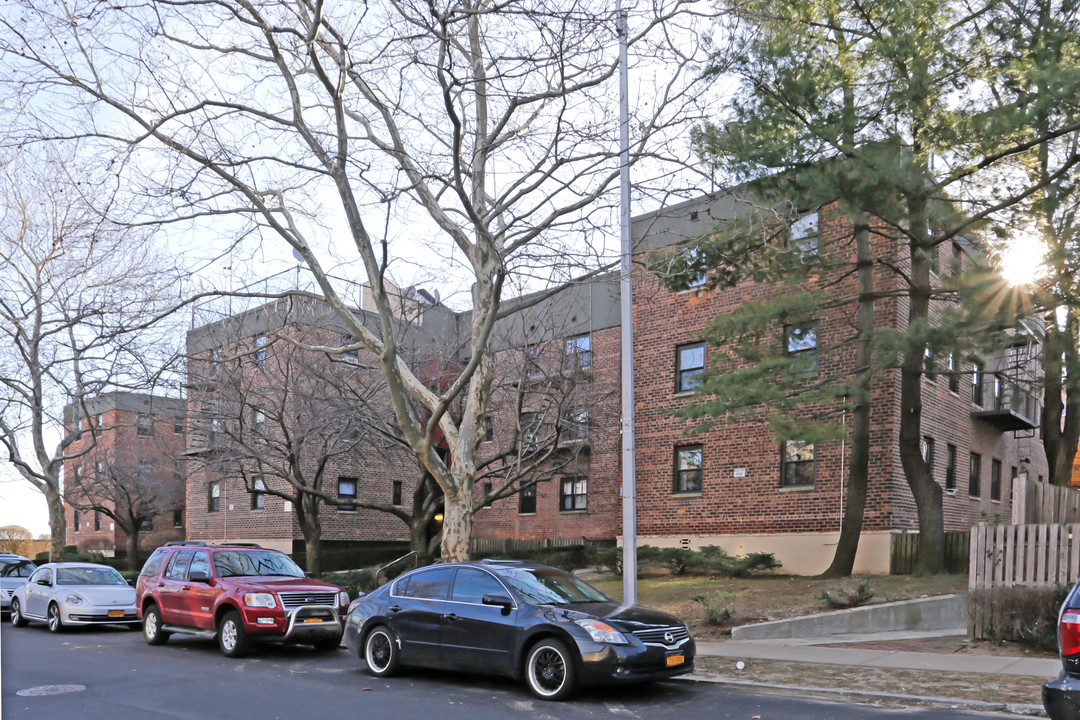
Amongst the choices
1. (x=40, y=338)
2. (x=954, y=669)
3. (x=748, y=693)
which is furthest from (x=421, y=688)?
(x=40, y=338)

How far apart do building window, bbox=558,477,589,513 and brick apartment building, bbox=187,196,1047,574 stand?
0.04 meters

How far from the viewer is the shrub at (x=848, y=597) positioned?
16.0 metres

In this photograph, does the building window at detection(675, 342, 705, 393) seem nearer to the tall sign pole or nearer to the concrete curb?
the tall sign pole

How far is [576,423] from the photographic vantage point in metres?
23.3

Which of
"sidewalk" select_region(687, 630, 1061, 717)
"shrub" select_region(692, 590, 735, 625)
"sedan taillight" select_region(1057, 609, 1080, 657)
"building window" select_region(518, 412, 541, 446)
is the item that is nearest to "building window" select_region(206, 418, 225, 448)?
"building window" select_region(518, 412, 541, 446)

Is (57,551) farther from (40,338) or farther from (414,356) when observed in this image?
(414,356)

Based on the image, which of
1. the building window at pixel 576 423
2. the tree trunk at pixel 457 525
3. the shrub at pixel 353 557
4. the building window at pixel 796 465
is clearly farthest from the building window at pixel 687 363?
the shrub at pixel 353 557

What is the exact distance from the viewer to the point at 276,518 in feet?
120

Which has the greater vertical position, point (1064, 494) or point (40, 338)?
point (40, 338)

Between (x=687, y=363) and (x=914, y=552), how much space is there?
27.0 ft

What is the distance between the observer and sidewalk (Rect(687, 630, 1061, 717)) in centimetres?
972

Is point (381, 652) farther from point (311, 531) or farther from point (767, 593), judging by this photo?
point (311, 531)

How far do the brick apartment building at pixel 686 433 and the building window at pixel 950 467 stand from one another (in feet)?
0.12

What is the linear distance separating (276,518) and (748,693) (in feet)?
94.4
